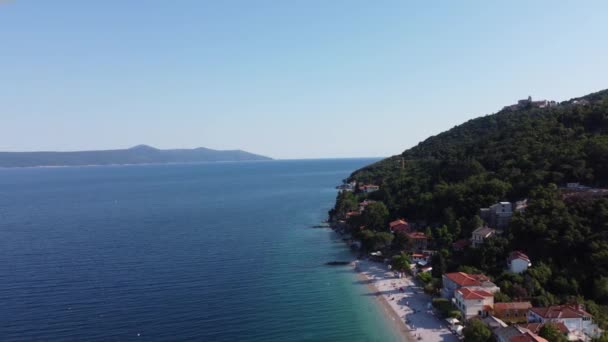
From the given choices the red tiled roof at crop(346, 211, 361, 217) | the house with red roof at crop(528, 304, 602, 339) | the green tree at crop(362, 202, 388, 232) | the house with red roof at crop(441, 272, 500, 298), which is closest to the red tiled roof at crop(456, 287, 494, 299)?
the house with red roof at crop(441, 272, 500, 298)

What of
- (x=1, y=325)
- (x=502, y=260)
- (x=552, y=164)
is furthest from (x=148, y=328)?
(x=552, y=164)

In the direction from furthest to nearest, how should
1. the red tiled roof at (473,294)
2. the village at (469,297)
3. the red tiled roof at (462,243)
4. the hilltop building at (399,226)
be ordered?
the hilltop building at (399,226)
the red tiled roof at (462,243)
the red tiled roof at (473,294)
the village at (469,297)

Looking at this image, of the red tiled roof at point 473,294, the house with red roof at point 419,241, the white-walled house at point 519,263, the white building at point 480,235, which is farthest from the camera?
the house with red roof at point 419,241

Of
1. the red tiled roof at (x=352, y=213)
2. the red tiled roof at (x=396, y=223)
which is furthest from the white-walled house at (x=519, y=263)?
the red tiled roof at (x=352, y=213)

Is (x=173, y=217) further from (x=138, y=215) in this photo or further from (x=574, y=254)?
(x=574, y=254)

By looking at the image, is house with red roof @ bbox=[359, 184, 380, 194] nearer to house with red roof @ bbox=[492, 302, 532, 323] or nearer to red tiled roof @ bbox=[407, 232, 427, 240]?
red tiled roof @ bbox=[407, 232, 427, 240]

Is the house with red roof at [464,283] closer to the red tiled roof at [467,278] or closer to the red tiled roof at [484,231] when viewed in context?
the red tiled roof at [467,278]

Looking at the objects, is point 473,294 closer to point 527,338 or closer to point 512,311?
point 512,311

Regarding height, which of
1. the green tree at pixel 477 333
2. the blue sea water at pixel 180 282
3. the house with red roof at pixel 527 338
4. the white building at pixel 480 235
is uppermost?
the white building at pixel 480 235
